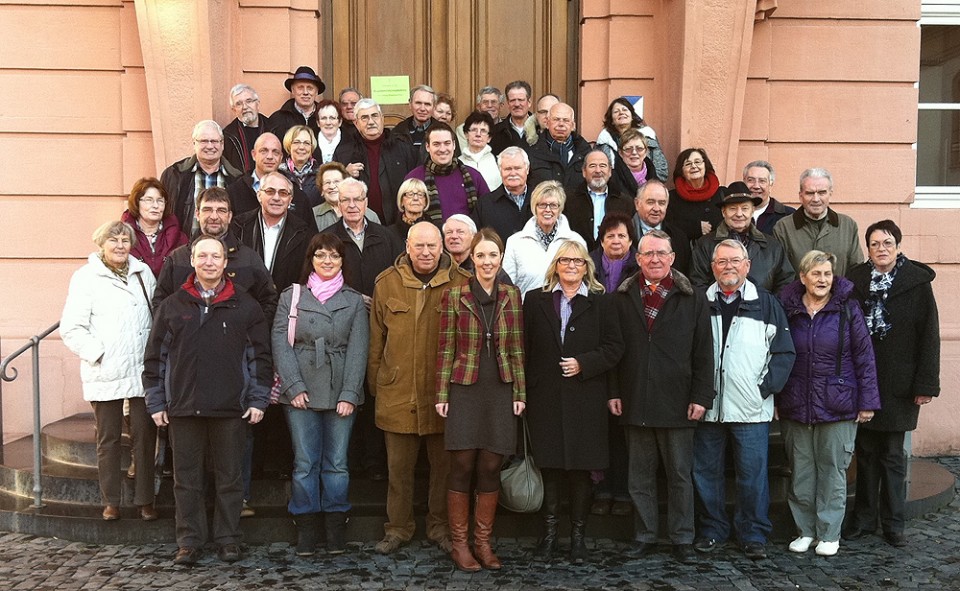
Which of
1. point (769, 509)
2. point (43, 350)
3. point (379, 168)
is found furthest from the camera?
point (43, 350)

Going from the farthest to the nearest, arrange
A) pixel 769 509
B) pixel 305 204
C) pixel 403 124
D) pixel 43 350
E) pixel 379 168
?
pixel 43 350
pixel 403 124
pixel 379 168
pixel 305 204
pixel 769 509

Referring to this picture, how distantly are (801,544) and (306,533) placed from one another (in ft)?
9.48

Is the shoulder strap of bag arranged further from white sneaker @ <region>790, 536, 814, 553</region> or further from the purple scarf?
white sneaker @ <region>790, 536, 814, 553</region>

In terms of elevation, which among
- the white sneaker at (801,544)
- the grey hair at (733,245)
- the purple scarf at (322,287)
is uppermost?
the grey hair at (733,245)

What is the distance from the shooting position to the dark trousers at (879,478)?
594cm

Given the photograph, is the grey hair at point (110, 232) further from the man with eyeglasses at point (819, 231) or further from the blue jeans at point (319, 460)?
the man with eyeglasses at point (819, 231)

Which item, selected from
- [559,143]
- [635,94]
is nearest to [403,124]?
[559,143]

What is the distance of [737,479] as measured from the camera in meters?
5.77

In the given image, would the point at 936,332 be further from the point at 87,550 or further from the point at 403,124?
the point at 87,550

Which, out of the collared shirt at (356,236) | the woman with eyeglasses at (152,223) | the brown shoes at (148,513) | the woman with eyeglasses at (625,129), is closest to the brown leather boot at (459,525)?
the collared shirt at (356,236)

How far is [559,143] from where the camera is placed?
7.21 m

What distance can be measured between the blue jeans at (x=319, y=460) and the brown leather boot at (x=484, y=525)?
0.79m

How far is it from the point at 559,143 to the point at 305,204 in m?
1.95

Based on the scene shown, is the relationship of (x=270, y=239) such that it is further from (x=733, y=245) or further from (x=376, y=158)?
(x=733, y=245)
